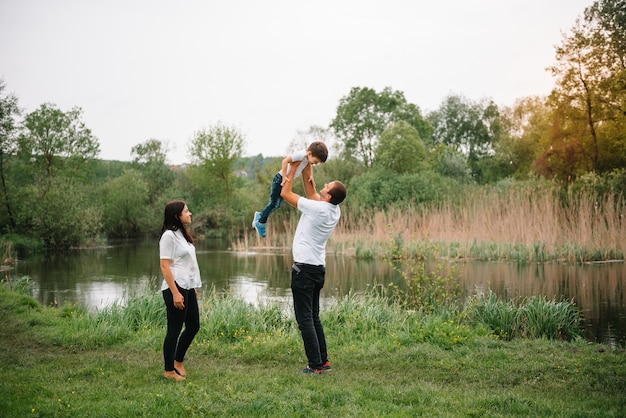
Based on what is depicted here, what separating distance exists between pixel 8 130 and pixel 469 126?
46843 mm

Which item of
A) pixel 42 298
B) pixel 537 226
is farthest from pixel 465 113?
pixel 42 298

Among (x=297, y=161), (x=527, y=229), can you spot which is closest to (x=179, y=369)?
(x=297, y=161)

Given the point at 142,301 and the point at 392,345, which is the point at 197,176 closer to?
the point at 142,301

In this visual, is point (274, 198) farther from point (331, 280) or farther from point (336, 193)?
point (331, 280)

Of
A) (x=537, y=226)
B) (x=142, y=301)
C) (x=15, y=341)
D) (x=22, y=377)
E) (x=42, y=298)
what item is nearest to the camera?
(x=22, y=377)

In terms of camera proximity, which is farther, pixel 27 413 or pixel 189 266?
pixel 189 266

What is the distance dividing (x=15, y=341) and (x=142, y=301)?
2.22 meters

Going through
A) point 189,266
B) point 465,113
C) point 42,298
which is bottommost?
point 42,298

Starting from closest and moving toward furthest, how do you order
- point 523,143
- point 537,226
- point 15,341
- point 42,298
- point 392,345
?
point 392,345, point 15,341, point 42,298, point 537,226, point 523,143

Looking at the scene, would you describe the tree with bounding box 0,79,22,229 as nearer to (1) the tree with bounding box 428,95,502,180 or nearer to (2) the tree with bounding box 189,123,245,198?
(2) the tree with bounding box 189,123,245,198

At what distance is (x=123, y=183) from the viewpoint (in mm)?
47531

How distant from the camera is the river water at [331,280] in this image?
1218 centimetres

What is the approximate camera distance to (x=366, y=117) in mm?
52000

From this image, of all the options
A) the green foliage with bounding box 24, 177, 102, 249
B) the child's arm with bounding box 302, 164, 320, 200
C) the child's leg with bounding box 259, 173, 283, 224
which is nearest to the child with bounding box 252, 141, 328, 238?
the child's leg with bounding box 259, 173, 283, 224
